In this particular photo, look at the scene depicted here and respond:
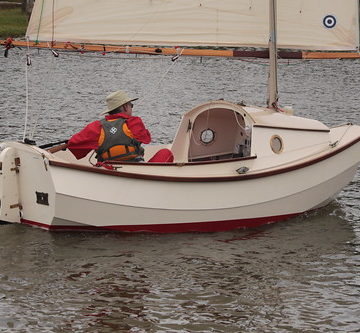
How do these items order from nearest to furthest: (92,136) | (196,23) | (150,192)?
(150,192)
(92,136)
(196,23)

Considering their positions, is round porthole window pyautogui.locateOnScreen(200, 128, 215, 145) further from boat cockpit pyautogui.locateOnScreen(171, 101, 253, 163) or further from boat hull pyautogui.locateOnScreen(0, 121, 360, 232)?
boat hull pyautogui.locateOnScreen(0, 121, 360, 232)

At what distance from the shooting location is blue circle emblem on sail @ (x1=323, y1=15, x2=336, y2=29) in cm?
1523

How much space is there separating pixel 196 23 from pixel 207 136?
6.07 ft

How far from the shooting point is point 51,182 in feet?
41.1

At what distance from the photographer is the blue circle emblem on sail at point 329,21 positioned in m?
15.2

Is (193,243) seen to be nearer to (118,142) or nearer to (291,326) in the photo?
(118,142)

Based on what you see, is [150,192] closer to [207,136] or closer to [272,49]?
[207,136]

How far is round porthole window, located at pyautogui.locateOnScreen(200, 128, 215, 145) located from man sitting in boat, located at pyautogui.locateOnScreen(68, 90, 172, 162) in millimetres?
1865

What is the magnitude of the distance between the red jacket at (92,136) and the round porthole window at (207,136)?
191 centimetres

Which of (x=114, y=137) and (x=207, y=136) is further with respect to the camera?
(x=207, y=136)

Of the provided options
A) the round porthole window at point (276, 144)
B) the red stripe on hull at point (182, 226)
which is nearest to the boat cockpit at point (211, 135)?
the round porthole window at point (276, 144)

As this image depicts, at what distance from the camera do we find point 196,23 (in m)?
14.6

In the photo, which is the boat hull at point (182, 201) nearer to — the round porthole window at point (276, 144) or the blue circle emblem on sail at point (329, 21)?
the round porthole window at point (276, 144)

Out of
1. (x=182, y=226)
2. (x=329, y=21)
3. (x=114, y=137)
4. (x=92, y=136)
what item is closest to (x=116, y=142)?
(x=114, y=137)
